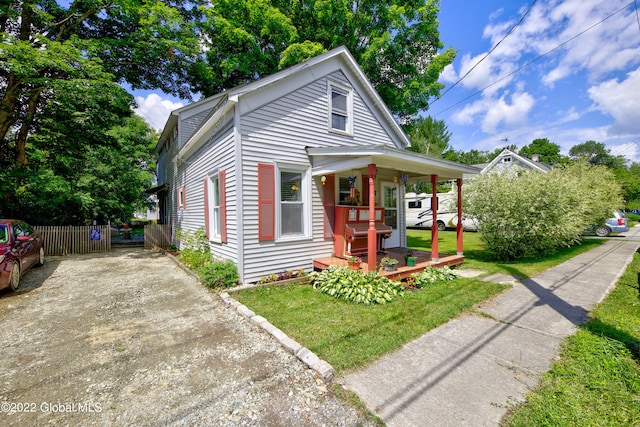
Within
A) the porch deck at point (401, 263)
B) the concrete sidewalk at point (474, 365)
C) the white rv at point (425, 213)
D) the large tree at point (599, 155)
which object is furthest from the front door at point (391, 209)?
the large tree at point (599, 155)

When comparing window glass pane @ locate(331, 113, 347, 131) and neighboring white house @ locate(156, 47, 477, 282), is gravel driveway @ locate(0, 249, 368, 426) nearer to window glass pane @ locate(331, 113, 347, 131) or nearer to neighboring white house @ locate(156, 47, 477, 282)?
neighboring white house @ locate(156, 47, 477, 282)

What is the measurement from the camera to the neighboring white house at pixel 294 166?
570 centimetres

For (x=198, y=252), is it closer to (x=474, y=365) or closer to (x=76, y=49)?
(x=474, y=365)

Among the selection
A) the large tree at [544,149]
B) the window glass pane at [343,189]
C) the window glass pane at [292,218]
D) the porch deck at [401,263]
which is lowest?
the porch deck at [401,263]

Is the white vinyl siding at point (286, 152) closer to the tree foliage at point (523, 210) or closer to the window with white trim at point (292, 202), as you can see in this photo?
the window with white trim at point (292, 202)

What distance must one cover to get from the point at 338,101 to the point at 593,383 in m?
7.60

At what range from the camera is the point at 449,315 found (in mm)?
4238

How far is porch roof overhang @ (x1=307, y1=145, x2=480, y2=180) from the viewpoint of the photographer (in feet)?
17.5

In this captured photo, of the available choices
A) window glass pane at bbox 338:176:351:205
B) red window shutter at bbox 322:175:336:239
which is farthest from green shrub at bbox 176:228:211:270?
window glass pane at bbox 338:176:351:205

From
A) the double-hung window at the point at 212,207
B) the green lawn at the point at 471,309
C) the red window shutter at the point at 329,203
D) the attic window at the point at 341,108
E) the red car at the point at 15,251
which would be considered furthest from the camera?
the attic window at the point at 341,108

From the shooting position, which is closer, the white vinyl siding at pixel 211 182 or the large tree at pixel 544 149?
the white vinyl siding at pixel 211 182

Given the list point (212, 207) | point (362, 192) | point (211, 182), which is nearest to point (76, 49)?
point (211, 182)

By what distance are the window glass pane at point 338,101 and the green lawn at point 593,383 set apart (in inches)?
280

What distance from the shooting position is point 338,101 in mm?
7773
